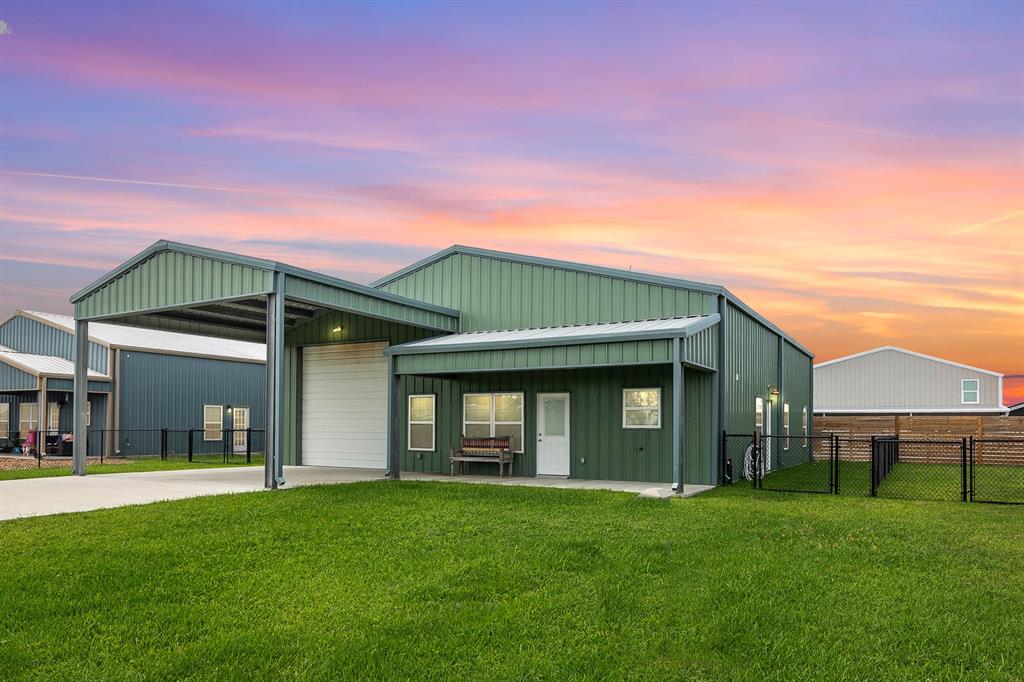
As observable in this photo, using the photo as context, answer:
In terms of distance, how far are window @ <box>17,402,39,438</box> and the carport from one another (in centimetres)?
1278

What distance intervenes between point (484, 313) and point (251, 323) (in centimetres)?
613

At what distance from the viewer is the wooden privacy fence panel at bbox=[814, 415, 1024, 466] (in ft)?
86.7

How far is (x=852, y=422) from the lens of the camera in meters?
29.8

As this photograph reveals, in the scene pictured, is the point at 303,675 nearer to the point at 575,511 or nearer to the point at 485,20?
the point at 575,511

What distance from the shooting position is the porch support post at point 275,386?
14758mm

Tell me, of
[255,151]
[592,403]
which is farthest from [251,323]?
[592,403]

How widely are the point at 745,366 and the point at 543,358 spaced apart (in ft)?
20.3

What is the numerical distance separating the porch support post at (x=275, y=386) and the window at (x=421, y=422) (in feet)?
18.9

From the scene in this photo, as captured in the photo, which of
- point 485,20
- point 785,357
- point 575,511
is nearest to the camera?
point 575,511

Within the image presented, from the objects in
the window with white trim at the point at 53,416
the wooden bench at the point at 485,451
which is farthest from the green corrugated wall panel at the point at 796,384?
the window with white trim at the point at 53,416

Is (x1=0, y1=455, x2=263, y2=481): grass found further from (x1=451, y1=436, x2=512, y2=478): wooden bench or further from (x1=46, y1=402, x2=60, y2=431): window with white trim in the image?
(x1=451, y1=436, x2=512, y2=478): wooden bench

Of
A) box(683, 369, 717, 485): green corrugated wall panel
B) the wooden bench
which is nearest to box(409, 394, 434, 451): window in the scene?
the wooden bench

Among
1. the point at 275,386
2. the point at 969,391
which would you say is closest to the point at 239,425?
the point at 275,386

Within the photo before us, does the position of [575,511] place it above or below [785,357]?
below
